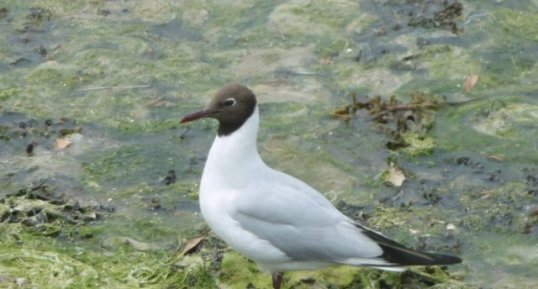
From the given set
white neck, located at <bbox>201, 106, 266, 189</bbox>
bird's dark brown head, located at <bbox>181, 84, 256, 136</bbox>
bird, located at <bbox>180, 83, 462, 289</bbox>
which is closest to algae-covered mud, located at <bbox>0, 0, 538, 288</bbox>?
bird, located at <bbox>180, 83, 462, 289</bbox>

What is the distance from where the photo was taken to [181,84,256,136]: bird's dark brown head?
5.56m

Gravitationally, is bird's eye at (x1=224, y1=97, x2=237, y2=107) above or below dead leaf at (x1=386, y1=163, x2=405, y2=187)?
above

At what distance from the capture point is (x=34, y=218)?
20.4 ft

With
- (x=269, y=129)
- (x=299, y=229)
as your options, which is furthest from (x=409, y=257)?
(x=269, y=129)

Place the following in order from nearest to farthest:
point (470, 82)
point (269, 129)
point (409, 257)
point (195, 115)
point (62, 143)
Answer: point (409, 257) < point (195, 115) < point (62, 143) < point (269, 129) < point (470, 82)

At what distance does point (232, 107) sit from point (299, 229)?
63 centimetres

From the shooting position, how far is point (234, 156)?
5527 mm

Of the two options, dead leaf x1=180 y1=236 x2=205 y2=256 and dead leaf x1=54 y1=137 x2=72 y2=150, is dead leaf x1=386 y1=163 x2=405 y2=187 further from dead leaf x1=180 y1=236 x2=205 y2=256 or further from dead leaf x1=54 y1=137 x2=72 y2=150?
dead leaf x1=54 y1=137 x2=72 y2=150

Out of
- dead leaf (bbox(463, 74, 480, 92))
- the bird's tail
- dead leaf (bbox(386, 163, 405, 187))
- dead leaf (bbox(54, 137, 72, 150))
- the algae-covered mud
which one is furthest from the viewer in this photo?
dead leaf (bbox(463, 74, 480, 92))

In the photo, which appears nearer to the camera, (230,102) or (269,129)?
(230,102)

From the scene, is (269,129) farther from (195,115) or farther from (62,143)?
(195,115)

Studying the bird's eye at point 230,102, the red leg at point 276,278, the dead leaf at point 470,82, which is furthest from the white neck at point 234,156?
the dead leaf at point 470,82

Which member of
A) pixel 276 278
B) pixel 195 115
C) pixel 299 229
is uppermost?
pixel 195 115

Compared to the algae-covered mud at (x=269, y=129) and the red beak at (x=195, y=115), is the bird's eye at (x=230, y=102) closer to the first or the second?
the red beak at (x=195, y=115)
